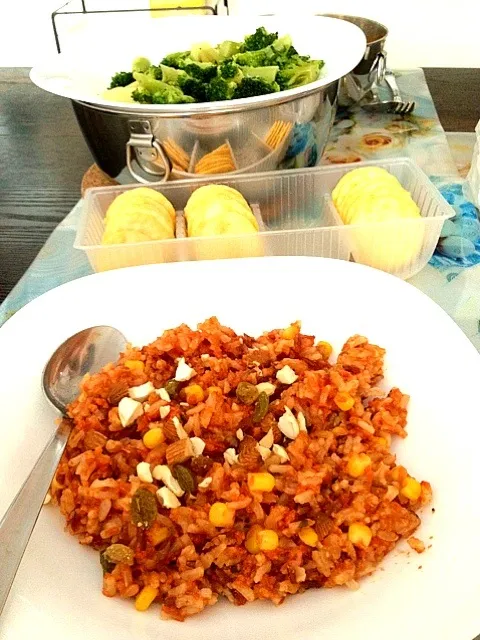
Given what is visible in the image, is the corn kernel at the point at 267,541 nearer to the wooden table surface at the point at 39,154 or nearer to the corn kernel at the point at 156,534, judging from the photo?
the corn kernel at the point at 156,534

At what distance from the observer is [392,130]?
2.34 metres

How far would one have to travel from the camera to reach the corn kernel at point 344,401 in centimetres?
101

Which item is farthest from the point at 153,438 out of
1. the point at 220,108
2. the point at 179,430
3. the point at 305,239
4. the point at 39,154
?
the point at 39,154

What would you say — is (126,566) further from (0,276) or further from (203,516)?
(0,276)

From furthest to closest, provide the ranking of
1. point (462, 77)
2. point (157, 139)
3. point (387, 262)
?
point (462, 77)
point (157, 139)
point (387, 262)

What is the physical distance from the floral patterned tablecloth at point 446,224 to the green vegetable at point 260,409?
575 millimetres

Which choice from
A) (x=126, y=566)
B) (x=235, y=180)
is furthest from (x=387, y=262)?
(x=126, y=566)

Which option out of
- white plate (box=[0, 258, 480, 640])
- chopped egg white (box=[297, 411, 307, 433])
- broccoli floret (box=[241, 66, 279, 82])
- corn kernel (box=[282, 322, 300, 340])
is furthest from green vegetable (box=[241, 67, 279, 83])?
chopped egg white (box=[297, 411, 307, 433])

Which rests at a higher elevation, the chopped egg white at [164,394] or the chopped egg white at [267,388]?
the chopped egg white at [164,394]

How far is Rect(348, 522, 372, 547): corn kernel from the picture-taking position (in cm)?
84

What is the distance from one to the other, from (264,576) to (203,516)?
→ 0.12 meters

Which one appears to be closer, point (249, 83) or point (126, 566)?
point (126, 566)

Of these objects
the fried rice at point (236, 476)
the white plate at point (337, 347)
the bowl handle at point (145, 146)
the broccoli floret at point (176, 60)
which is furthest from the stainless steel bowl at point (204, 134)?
the fried rice at point (236, 476)

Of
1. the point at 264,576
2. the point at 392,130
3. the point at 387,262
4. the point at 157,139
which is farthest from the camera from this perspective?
the point at 392,130
